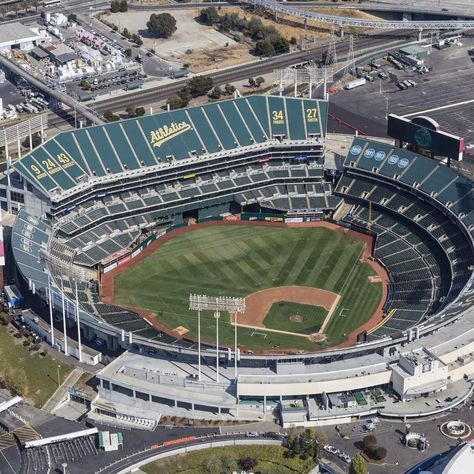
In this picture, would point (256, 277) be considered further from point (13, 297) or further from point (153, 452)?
point (153, 452)

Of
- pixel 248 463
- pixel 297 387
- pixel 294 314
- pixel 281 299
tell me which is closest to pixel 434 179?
pixel 281 299

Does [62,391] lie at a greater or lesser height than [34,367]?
lesser

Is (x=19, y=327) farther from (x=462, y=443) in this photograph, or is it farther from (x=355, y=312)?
(x=462, y=443)

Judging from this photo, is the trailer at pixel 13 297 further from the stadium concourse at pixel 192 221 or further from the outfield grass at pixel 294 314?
the outfield grass at pixel 294 314

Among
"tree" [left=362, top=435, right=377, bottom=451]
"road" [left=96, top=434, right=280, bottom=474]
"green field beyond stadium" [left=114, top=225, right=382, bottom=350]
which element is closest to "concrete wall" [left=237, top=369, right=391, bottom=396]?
"road" [left=96, top=434, right=280, bottom=474]

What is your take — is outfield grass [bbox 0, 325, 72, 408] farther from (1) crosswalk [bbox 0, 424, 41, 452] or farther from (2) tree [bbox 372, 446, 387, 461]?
(2) tree [bbox 372, 446, 387, 461]

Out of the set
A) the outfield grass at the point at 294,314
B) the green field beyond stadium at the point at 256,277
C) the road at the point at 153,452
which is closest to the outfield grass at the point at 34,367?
the road at the point at 153,452
